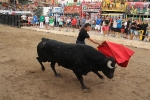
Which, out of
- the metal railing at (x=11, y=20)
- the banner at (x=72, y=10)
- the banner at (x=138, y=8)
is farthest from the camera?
the banner at (x=72, y=10)

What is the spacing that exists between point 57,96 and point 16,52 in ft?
18.4

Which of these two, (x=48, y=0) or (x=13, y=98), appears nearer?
(x=13, y=98)

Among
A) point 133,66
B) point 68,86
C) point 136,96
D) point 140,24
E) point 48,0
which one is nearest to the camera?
point 136,96

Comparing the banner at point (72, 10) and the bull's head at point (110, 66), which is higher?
the banner at point (72, 10)

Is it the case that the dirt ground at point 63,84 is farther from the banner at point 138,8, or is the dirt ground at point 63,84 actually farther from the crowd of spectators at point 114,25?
the banner at point 138,8

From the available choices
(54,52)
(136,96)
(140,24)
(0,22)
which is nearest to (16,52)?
(54,52)

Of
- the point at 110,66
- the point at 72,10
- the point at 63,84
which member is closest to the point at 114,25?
the point at 72,10

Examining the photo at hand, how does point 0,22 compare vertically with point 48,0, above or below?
below

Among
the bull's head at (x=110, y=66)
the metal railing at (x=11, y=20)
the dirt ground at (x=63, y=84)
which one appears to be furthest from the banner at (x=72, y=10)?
the bull's head at (x=110, y=66)

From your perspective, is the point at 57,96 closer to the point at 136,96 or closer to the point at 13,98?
the point at 13,98

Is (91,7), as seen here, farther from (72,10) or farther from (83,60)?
(83,60)

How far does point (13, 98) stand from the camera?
4871mm

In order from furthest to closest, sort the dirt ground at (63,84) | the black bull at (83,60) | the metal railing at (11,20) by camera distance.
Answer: the metal railing at (11,20), the black bull at (83,60), the dirt ground at (63,84)

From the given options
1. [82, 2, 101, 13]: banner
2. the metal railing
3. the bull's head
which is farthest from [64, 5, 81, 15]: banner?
the bull's head
